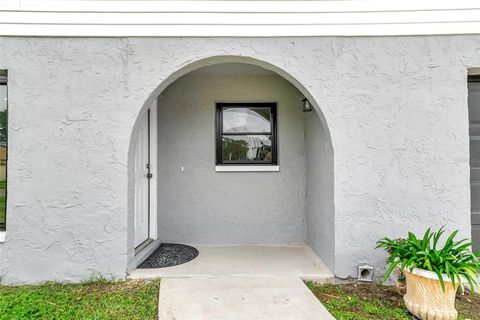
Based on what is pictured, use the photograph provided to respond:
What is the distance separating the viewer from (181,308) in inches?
107

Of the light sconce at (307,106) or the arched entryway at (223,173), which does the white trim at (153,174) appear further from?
the light sconce at (307,106)

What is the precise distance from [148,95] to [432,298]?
11.9 ft

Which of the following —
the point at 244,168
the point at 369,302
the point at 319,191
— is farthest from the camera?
the point at 244,168

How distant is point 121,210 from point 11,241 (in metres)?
1.32

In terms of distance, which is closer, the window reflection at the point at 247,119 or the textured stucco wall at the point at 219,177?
the textured stucco wall at the point at 219,177

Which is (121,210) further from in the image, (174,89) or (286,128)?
(286,128)

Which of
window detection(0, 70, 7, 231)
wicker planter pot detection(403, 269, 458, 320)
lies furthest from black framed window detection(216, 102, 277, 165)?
window detection(0, 70, 7, 231)

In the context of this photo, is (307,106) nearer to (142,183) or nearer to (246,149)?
(246,149)

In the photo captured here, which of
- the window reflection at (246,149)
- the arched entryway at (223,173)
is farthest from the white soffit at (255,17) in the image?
the window reflection at (246,149)

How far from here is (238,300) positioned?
113 inches

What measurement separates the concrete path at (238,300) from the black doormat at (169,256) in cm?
50

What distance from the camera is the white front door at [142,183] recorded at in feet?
13.6

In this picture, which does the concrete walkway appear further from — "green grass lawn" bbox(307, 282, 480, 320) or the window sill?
the window sill

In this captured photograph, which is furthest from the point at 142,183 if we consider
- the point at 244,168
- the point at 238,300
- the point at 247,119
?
the point at 238,300
